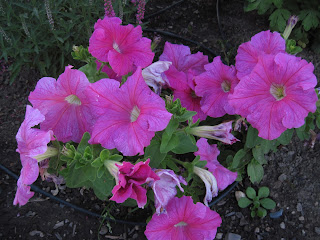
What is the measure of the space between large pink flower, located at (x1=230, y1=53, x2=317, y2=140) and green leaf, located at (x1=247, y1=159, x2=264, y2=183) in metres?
0.63

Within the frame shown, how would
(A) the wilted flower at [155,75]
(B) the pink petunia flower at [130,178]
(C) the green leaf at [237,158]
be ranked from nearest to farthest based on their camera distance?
(B) the pink petunia flower at [130,178]
(A) the wilted flower at [155,75]
(C) the green leaf at [237,158]

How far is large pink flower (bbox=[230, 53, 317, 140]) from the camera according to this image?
5.00 feet

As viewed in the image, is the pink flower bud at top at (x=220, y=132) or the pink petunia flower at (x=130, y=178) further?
the pink flower bud at top at (x=220, y=132)

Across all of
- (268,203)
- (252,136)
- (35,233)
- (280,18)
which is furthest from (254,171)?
(35,233)

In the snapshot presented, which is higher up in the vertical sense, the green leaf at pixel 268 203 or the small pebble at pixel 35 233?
the small pebble at pixel 35 233

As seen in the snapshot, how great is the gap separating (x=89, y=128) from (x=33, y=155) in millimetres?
298

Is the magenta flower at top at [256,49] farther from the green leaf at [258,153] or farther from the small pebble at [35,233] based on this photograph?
the small pebble at [35,233]

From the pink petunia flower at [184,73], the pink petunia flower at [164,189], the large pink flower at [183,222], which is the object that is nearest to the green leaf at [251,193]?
the pink petunia flower at [184,73]

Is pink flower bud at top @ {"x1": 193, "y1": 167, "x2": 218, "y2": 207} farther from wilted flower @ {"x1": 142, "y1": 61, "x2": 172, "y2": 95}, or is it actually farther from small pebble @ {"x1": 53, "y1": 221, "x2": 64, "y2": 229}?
small pebble @ {"x1": 53, "y1": 221, "x2": 64, "y2": 229}

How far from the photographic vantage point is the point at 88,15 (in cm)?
237

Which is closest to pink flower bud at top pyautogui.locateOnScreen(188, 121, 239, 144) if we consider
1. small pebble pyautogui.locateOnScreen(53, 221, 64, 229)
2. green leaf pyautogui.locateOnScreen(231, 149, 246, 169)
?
green leaf pyautogui.locateOnScreen(231, 149, 246, 169)

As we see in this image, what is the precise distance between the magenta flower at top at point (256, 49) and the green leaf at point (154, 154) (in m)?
0.58

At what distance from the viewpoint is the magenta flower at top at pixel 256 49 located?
6.04 feet

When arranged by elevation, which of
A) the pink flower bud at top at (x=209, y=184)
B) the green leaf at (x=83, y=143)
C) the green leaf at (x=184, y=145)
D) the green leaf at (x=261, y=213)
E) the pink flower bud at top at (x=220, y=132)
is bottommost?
the green leaf at (x=261, y=213)
